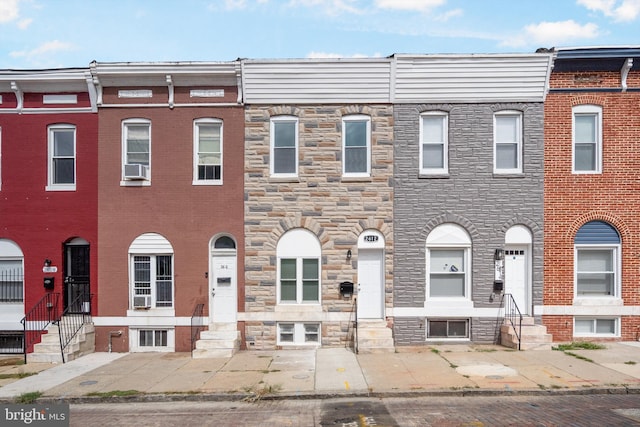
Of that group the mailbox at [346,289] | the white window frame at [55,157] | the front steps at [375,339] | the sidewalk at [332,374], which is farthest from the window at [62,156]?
the front steps at [375,339]

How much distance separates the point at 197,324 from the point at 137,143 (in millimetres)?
5501

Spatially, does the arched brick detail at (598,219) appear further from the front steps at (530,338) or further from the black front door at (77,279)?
the black front door at (77,279)

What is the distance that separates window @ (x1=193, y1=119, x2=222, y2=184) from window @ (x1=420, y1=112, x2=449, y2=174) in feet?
19.2

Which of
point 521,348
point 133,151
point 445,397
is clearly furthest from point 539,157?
point 133,151

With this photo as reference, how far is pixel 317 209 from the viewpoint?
40.8 feet

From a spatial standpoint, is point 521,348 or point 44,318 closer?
point 521,348

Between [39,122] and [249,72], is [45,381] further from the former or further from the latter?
[249,72]

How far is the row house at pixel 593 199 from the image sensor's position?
1236 cm

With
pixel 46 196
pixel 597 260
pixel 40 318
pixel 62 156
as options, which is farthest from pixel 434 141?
pixel 40 318

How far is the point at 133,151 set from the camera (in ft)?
42.0

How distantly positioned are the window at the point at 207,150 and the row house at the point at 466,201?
5107 mm

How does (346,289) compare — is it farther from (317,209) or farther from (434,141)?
(434,141)

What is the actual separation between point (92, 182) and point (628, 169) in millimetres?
15291

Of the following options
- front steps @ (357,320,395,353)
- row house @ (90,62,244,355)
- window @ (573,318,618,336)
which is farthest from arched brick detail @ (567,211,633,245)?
row house @ (90,62,244,355)
